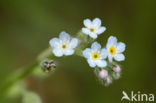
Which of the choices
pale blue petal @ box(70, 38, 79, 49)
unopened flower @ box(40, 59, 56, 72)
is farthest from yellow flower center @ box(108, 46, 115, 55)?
unopened flower @ box(40, 59, 56, 72)


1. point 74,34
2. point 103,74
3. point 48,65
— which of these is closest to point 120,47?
point 103,74

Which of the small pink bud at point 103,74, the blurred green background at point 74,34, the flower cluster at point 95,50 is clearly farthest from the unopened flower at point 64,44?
the blurred green background at point 74,34

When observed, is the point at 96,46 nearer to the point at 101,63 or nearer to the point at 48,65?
the point at 101,63

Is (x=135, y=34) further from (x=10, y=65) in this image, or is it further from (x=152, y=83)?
(x=10, y=65)

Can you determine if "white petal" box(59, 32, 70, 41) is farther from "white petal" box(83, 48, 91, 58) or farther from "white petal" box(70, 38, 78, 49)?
"white petal" box(83, 48, 91, 58)

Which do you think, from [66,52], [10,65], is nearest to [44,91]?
[10,65]

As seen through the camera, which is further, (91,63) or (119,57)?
(119,57)

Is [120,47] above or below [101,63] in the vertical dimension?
above

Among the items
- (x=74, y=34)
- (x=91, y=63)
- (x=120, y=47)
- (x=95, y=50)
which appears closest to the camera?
(x=91, y=63)
